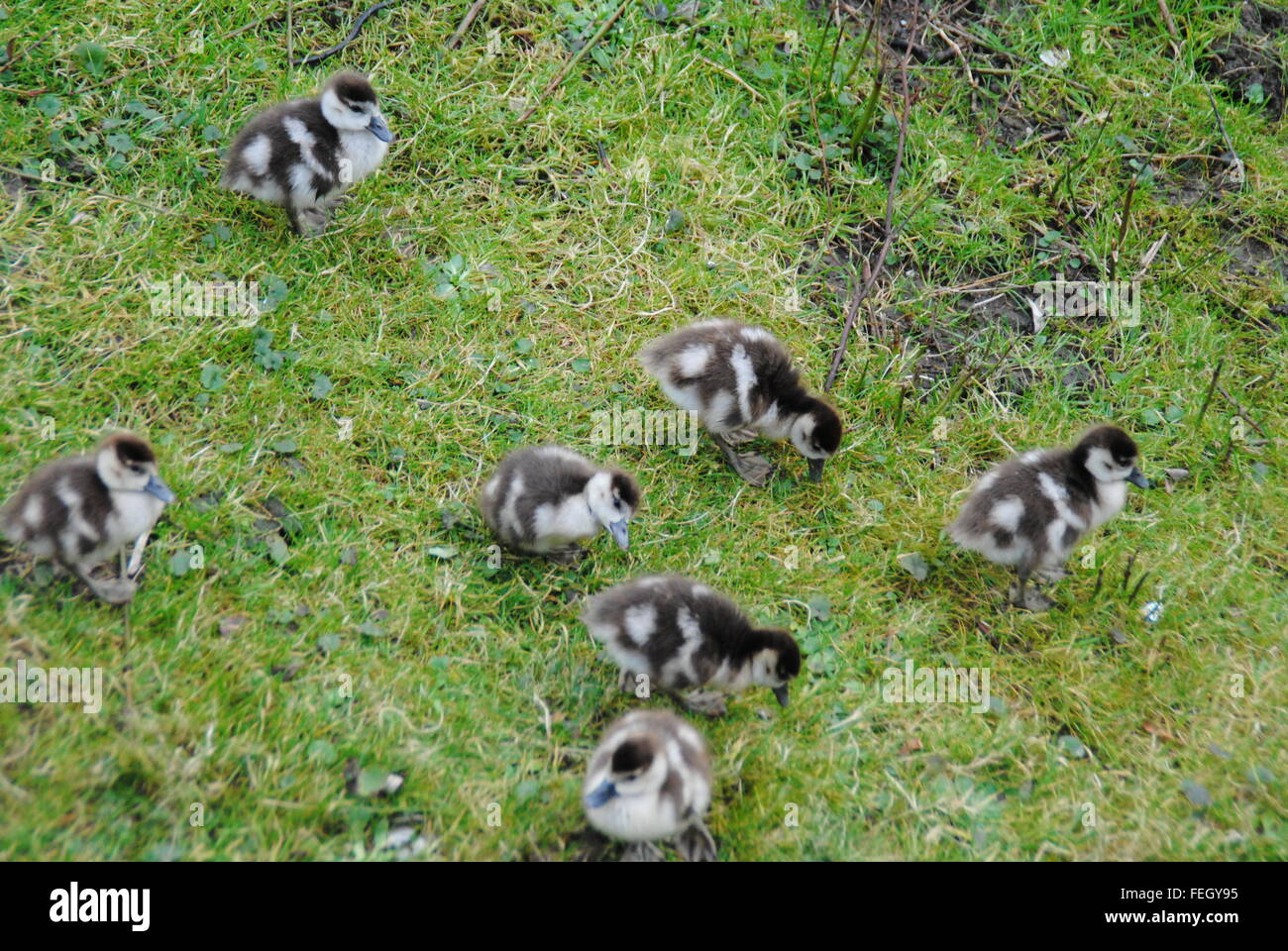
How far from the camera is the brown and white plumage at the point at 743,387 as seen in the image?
4.31 m

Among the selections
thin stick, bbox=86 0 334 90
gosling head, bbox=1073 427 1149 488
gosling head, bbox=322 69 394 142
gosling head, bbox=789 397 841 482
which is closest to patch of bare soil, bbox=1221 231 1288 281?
gosling head, bbox=1073 427 1149 488

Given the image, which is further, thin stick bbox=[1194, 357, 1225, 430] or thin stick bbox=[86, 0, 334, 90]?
thin stick bbox=[86, 0, 334, 90]

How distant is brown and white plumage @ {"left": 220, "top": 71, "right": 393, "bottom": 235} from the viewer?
177 inches

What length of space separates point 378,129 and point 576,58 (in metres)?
1.37

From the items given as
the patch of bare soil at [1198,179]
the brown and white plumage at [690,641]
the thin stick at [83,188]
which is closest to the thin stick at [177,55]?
the thin stick at [83,188]

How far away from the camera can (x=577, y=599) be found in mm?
4008

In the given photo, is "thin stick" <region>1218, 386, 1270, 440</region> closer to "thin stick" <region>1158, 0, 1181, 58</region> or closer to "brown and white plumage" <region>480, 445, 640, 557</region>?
"thin stick" <region>1158, 0, 1181, 58</region>

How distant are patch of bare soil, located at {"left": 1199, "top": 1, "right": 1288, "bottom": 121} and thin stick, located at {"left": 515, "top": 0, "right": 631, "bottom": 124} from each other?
3.43 m

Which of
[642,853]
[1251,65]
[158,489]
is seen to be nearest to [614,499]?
[642,853]

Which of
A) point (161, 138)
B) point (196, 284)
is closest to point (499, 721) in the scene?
point (196, 284)

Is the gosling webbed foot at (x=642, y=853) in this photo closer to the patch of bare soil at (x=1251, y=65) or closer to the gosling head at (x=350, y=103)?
the gosling head at (x=350, y=103)

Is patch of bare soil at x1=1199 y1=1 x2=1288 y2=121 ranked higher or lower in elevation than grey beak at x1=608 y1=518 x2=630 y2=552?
higher

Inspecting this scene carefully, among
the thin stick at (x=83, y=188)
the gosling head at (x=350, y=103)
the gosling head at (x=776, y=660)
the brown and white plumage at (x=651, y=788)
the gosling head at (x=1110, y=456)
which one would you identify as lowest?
the brown and white plumage at (x=651, y=788)

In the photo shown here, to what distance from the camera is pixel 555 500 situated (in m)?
3.83
